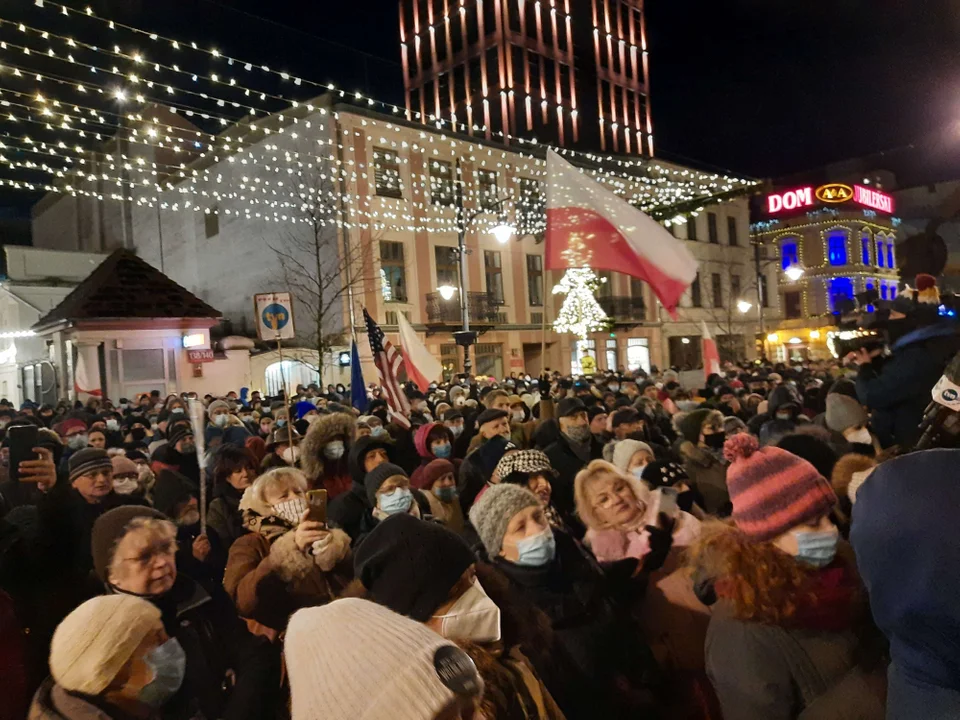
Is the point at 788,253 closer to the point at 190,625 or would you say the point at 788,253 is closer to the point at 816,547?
the point at 816,547

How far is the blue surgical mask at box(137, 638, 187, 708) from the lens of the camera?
225 centimetres

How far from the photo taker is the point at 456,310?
26375 millimetres

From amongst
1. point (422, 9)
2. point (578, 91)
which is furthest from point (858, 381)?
point (422, 9)

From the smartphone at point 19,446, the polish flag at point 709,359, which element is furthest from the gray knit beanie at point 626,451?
the polish flag at point 709,359

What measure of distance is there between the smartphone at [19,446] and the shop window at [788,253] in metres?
47.0

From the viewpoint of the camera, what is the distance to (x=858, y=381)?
14.4ft

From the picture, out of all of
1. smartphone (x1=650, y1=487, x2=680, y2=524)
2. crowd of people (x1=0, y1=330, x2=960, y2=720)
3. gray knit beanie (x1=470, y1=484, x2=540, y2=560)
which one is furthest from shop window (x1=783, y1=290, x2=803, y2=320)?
gray knit beanie (x1=470, y1=484, x2=540, y2=560)

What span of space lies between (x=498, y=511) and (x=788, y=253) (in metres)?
48.0

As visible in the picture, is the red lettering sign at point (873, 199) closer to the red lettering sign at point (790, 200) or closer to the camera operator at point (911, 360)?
the red lettering sign at point (790, 200)

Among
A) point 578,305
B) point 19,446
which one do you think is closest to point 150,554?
point 19,446

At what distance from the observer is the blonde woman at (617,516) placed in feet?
11.1

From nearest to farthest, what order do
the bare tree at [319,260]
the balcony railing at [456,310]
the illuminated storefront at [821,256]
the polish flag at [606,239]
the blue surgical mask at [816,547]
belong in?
the blue surgical mask at [816,547] < the polish flag at [606,239] < the bare tree at [319,260] < the balcony railing at [456,310] < the illuminated storefront at [821,256]

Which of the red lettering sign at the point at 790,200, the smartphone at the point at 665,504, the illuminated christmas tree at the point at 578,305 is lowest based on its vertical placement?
the smartphone at the point at 665,504

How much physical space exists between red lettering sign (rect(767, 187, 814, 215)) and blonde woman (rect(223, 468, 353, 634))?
137ft
